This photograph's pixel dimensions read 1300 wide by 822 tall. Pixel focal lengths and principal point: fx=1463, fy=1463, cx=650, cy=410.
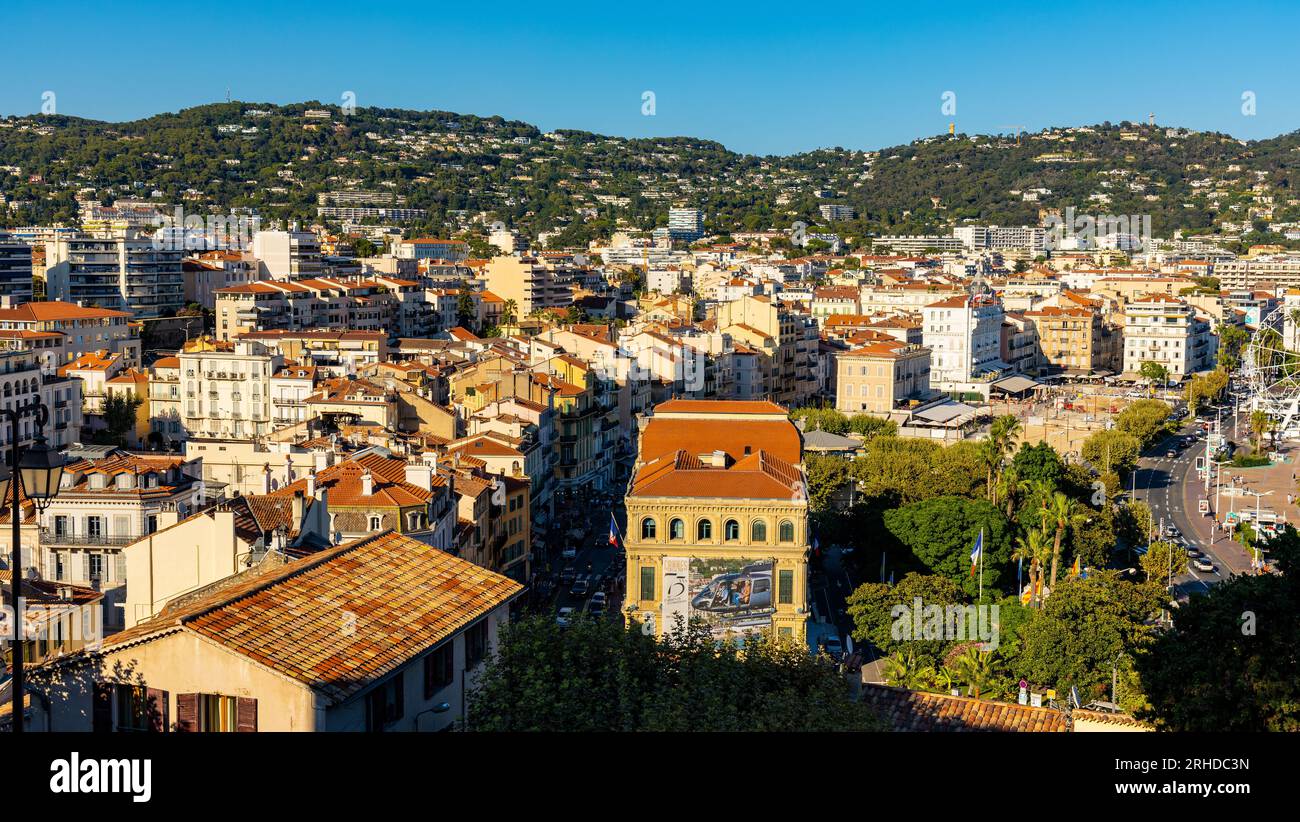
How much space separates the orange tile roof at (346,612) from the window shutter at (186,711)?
1.92ft

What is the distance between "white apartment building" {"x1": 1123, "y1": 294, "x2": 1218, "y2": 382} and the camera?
124m

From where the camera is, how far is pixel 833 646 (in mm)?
38656

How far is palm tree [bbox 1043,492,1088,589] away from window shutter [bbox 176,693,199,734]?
3198 centimetres

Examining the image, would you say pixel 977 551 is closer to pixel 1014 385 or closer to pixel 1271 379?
pixel 1271 379

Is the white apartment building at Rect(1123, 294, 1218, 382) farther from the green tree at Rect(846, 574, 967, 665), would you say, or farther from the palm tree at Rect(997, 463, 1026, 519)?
the green tree at Rect(846, 574, 967, 665)

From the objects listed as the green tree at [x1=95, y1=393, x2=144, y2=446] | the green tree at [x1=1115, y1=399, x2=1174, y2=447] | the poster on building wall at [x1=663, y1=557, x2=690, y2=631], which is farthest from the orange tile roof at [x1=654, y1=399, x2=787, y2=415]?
the green tree at [x1=1115, y1=399, x2=1174, y2=447]

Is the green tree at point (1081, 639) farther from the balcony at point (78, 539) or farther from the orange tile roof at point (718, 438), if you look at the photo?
the balcony at point (78, 539)

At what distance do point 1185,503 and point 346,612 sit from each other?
58.8 metres

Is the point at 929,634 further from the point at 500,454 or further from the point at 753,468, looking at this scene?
the point at 500,454

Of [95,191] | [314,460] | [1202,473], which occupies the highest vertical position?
[95,191]

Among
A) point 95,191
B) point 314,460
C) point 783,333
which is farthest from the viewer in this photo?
point 95,191
